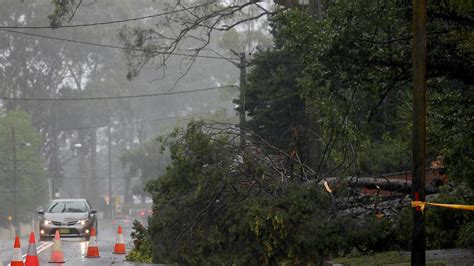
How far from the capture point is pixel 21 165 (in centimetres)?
6925

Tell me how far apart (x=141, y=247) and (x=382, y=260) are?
7.38m

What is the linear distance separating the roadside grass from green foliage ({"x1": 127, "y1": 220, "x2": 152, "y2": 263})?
221 inches

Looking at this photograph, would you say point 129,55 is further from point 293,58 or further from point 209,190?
point 209,190

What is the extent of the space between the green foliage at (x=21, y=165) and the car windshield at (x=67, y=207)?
3464 centimetres

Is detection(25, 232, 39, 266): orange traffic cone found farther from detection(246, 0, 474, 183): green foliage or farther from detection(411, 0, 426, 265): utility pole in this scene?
detection(411, 0, 426, 265): utility pole

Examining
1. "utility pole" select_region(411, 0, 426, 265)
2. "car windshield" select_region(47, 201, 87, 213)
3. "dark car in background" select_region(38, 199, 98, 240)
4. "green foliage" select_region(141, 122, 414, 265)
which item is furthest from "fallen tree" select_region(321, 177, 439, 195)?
"car windshield" select_region(47, 201, 87, 213)

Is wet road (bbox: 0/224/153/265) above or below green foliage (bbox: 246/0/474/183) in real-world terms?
below

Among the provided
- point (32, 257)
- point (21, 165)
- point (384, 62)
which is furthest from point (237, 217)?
point (21, 165)

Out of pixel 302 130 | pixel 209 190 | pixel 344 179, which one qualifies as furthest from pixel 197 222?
pixel 302 130

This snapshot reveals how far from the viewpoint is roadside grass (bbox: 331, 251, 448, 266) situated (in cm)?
1278

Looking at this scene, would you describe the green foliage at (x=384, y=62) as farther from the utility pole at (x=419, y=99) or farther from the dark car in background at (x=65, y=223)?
the dark car in background at (x=65, y=223)

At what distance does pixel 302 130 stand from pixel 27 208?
4743 centimetres

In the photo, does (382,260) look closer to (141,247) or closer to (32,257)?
(32,257)

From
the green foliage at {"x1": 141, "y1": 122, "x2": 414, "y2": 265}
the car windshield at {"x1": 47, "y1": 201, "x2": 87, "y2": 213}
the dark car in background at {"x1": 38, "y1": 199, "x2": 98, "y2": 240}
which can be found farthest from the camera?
the car windshield at {"x1": 47, "y1": 201, "x2": 87, "y2": 213}
